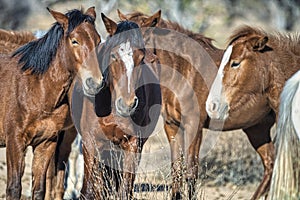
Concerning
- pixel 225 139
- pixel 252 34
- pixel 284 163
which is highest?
pixel 252 34

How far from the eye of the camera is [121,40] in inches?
247

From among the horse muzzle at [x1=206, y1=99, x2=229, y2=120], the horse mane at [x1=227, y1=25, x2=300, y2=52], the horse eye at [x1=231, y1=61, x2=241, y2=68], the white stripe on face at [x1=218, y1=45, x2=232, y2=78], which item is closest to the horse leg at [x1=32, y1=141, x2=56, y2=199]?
the horse muzzle at [x1=206, y1=99, x2=229, y2=120]

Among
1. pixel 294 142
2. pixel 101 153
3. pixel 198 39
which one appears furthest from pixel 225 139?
pixel 294 142

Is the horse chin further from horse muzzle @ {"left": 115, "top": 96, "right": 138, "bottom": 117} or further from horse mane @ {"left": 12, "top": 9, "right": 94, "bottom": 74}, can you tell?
horse mane @ {"left": 12, "top": 9, "right": 94, "bottom": 74}

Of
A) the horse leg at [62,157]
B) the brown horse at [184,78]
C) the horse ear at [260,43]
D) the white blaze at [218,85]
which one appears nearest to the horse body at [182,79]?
the brown horse at [184,78]

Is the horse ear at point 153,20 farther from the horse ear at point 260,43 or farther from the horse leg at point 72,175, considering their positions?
the horse leg at point 72,175

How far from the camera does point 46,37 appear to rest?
669 centimetres

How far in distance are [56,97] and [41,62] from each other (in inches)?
13.8

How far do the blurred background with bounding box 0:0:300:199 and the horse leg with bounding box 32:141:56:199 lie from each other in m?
0.88

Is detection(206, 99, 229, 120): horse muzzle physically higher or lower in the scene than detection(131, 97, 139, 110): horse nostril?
higher

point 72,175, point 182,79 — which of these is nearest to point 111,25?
point 182,79

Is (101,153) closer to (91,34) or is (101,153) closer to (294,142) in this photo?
(91,34)

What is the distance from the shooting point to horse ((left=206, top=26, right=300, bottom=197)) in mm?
7562

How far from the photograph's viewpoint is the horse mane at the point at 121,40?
20.6ft
